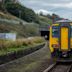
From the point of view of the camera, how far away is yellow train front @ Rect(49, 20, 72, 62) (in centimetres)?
2348

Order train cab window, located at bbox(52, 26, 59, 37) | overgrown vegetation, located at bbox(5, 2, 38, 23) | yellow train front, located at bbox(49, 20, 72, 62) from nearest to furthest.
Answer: yellow train front, located at bbox(49, 20, 72, 62) → train cab window, located at bbox(52, 26, 59, 37) → overgrown vegetation, located at bbox(5, 2, 38, 23)

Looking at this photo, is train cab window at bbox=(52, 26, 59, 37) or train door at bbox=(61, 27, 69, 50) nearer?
train door at bbox=(61, 27, 69, 50)

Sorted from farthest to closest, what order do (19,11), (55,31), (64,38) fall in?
(19,11), (55,31), (64,38)

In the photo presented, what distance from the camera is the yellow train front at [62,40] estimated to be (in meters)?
23.5

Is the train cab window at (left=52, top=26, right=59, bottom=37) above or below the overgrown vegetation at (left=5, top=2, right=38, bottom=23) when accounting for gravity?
below

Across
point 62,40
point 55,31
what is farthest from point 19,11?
point 62,40

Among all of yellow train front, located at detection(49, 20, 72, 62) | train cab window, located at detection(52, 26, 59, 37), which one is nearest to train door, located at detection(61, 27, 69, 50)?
yellow train front, located at detection(49, 20, 72, 62)

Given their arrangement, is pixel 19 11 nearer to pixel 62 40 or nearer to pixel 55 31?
pixel 55 31

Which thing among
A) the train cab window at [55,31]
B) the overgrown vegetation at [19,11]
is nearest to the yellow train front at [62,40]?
the train cab window at [55,31]

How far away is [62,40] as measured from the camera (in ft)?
77.7

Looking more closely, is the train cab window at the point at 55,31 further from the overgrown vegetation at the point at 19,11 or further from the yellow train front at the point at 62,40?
the overgrown vegetation at the point at 19,11

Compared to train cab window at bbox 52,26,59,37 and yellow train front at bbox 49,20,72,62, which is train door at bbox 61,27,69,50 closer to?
yellow train front at bbox 49,20,72,62

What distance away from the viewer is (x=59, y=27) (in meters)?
23.8

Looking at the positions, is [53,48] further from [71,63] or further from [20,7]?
[20,7]
